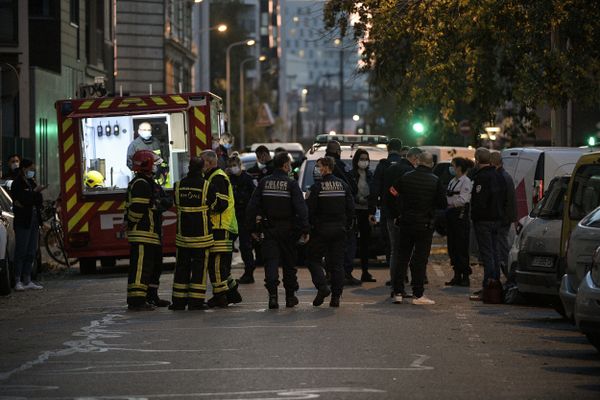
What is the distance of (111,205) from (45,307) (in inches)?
237

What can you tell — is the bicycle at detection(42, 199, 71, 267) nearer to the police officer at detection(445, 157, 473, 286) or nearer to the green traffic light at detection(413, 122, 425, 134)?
the police officer at detection(445, 157, 473, 286)

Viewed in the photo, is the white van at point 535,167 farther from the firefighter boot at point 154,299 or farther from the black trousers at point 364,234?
the firefighter boot at point 154,299

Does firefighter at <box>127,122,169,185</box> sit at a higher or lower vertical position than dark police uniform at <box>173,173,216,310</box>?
higher

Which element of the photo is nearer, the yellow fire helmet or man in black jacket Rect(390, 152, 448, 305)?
man in black jacket Rect(390, 152, 448, 305)

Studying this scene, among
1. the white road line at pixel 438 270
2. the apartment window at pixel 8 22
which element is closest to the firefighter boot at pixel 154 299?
the white road line at pixel 438 270

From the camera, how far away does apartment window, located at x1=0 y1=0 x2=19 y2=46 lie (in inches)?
1577

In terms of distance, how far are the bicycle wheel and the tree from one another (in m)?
5.91

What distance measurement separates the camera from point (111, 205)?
25469 mm

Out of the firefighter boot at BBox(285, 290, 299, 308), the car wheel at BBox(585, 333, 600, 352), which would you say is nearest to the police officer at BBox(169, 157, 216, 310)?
the firefighter boot at BBox(285, 290, 299, 308)

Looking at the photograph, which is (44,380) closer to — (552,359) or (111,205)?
(552,359)

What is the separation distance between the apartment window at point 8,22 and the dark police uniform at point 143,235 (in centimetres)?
2222

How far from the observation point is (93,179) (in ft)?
84.4

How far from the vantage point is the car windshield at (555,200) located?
17312 mm

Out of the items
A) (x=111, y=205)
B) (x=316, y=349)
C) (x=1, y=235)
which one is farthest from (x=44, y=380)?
(x=111, y=205)
